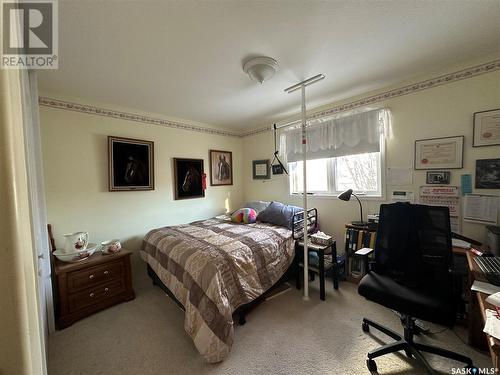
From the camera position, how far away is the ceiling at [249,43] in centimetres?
132

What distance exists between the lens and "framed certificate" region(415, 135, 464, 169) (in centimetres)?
207

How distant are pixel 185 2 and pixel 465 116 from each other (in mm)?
2691

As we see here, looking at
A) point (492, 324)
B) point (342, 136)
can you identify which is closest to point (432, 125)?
point (342, 136)

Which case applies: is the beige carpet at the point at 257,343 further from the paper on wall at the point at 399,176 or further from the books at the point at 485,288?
the paper on wall at the point at 399,176

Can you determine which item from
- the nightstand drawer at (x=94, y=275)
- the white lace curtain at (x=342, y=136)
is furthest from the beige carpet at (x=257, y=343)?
the white lace curtain at (x=342, y=136)

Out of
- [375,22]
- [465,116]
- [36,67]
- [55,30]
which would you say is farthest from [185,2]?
[465,116]

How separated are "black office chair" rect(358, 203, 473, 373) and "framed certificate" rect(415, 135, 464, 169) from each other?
963 mm

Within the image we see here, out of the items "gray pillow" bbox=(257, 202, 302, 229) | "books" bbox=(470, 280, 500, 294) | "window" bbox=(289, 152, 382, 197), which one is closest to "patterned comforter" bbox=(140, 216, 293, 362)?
"gray pillow" bbox=(257, 202, 302, 229)

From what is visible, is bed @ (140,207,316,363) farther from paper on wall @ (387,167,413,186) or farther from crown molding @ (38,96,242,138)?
crown molding @ (38,96,242,138)

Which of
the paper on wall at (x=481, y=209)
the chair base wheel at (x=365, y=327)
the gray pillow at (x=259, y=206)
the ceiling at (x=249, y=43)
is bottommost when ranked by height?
the chair base wheel at (x=365, y=327)

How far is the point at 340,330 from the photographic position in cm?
185

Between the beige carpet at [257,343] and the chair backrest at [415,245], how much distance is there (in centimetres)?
60

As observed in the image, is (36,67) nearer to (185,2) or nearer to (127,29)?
(127,29)

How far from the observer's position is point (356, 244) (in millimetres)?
2498
